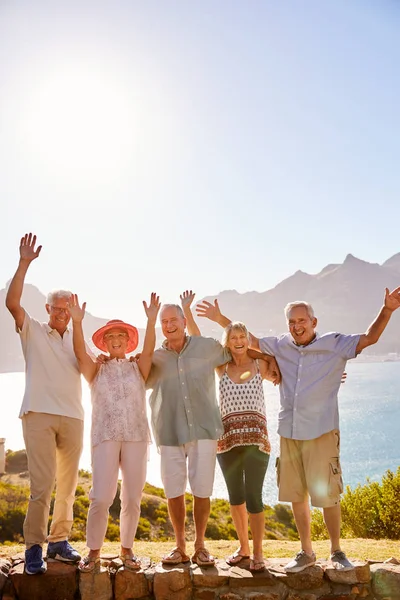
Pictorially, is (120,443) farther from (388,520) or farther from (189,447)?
(388,520)

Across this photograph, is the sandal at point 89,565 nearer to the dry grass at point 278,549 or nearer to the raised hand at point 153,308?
the dry grass at point 278,549

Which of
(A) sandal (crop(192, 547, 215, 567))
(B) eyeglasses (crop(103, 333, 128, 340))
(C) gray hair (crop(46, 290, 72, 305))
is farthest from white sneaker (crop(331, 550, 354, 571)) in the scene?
(C) gray hair (crop(46, 290, 72, 305))

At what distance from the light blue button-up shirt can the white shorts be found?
756mm

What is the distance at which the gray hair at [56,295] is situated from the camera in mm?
4871

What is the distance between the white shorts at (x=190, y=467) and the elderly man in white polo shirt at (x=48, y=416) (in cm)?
94

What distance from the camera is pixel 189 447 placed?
466 centimetres

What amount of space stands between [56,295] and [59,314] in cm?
19

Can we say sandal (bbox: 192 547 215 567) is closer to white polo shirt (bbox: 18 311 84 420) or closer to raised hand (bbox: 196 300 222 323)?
white polo shirt (bbox: 18 311 84 420)

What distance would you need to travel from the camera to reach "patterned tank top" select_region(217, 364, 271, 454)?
15.2 ft

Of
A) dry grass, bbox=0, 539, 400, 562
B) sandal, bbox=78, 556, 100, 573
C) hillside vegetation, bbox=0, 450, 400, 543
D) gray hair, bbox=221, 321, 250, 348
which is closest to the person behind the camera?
sandal, bbox=78, 556, 100, 573

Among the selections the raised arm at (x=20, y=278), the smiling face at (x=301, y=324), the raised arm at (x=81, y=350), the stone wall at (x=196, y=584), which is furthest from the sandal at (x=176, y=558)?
the raised arm at (x=20, y=278)

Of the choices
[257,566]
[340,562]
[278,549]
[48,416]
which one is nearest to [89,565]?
[48,416]

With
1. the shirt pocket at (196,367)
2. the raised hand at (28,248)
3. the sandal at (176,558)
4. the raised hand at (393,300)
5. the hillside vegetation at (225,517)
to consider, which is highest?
the raised hand at (28,248)

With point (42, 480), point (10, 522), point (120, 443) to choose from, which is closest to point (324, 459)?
point (120, 443)
